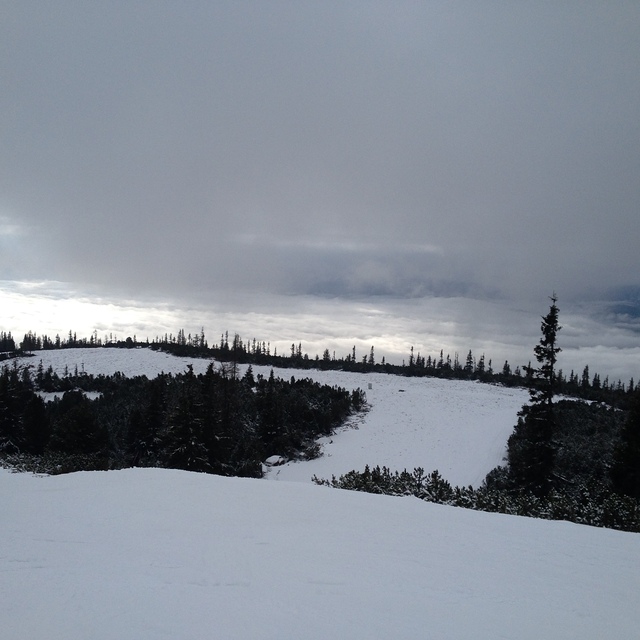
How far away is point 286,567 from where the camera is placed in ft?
18.1

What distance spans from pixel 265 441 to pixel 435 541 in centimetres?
2387

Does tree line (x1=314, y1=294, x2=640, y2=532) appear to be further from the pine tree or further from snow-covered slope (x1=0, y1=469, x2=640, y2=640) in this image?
snow-covered slope (x1=0, y1=469, x2=640, y2=640)

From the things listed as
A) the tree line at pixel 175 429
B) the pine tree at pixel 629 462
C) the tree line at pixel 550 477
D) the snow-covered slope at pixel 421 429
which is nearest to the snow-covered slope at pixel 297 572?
the tree line at pixel 550 477

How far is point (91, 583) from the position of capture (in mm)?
4961

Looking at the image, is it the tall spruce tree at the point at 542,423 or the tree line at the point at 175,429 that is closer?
the tall spruce tree at the point at 542,423

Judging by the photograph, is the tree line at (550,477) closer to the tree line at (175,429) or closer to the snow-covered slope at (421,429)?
the snow-covered slope at (421,429)

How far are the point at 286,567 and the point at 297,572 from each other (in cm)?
23

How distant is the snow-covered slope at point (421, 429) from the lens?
2545 cm

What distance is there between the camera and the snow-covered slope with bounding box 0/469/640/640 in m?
4.21

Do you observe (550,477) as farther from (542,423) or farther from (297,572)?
(297,572)

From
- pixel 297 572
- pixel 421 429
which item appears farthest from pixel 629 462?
pixel 421 429

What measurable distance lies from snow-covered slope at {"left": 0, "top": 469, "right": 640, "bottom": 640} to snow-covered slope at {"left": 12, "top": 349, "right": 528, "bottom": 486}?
16.0 metres

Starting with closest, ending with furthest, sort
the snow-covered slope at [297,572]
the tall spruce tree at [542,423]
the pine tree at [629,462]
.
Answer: the snow-covered slope at [297,572] → the pine tree at [629,462] → the tall spruce tree at [542,423]

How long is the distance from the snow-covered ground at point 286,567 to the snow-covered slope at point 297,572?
25 millimetres
